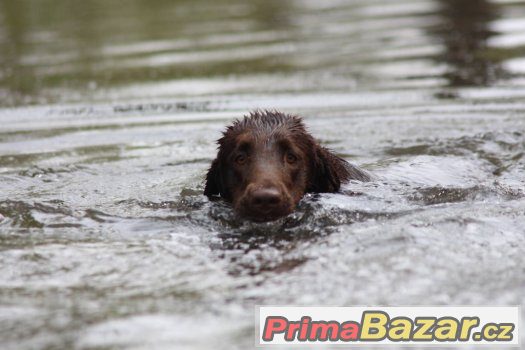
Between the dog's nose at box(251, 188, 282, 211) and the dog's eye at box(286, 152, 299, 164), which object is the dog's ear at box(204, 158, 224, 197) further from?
the dog's nose at box(251, 188, 282, 211)

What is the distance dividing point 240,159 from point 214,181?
0.67 m

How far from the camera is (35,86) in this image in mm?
15141

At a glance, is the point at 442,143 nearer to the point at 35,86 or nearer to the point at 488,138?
the point at 488,138

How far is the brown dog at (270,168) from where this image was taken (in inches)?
272

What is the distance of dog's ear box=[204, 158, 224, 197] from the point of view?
8055 mm

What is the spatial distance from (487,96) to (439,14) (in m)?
9.12

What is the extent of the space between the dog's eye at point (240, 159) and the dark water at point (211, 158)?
446mm

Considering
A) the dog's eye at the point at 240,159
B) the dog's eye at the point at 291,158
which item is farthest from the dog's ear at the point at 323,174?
the dog's eye at the point at 240,159

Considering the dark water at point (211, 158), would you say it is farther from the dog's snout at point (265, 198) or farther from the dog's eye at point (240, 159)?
the dog's eye at point (240, 159)

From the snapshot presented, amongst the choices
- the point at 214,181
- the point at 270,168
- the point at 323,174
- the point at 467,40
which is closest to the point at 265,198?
the point at 270,168

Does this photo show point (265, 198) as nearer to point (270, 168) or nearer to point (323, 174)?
point (270, 168)

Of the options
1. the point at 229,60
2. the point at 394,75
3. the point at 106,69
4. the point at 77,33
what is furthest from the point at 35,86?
the point at 77,33

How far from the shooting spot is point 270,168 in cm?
725

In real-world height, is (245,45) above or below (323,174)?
above
